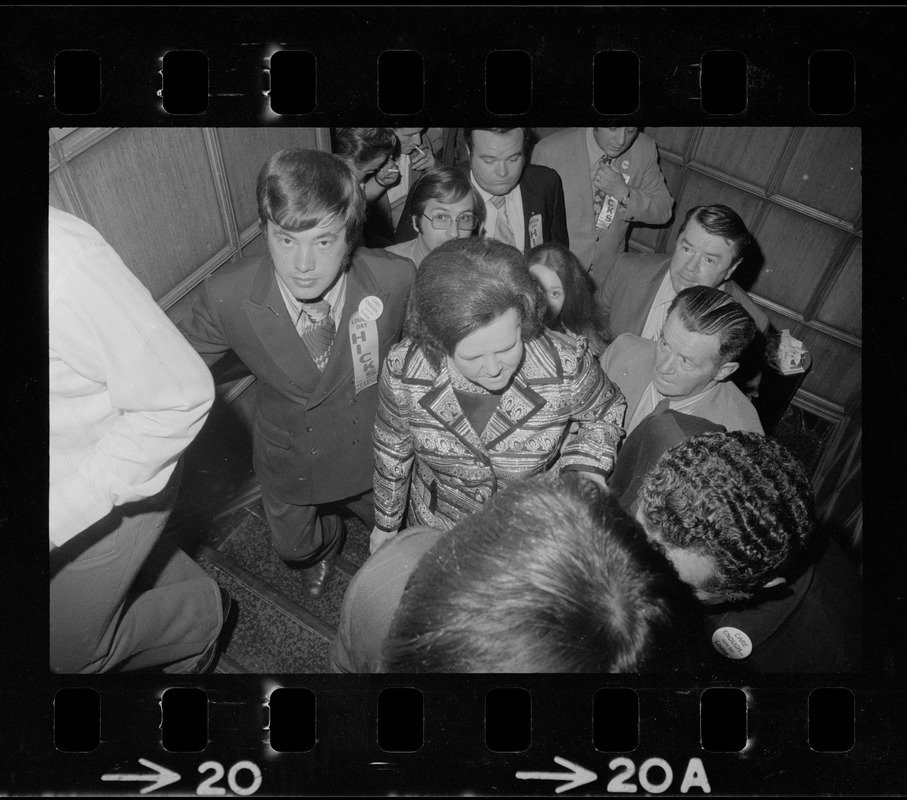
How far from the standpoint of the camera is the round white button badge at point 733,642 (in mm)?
1339

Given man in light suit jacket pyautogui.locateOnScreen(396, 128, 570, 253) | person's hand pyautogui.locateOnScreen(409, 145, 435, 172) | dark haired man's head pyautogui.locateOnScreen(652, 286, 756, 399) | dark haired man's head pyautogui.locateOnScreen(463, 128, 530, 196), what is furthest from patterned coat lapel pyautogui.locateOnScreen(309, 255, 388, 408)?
dark haired man's head pyautogui.locateOnScreen(652, 286, 756, 399)

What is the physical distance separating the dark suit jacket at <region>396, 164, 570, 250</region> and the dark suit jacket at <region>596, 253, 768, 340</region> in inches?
8.7

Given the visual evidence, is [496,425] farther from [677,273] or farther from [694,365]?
[677,273]

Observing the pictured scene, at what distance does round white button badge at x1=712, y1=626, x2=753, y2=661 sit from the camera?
1339 mm

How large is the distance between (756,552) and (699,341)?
0.57 meters

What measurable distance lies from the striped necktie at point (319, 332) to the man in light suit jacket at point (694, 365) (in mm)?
725

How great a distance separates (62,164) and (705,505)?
4.58 ft

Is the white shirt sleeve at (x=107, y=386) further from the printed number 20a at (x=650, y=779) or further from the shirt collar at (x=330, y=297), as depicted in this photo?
the printed number 20a at (x=650, y=779)

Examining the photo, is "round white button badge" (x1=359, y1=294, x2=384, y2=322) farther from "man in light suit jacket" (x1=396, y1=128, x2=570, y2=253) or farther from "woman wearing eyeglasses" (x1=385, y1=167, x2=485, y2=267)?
"man in light suit jacket" (x1=396, y1=128, x2=570, y2=253)

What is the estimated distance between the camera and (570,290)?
166 centimetres

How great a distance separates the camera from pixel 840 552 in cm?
134
